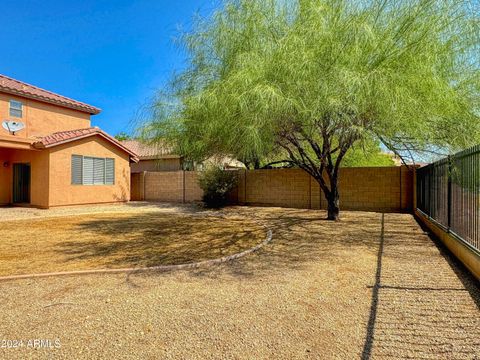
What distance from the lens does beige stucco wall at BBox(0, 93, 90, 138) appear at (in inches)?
645

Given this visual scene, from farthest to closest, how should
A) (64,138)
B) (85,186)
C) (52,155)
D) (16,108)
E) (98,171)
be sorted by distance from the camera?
1. (98,171)
2. (85,186)
3. (16,108)
4. (64,138)
5. (52,155)

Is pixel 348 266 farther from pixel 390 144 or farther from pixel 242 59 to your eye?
pixel 242 59

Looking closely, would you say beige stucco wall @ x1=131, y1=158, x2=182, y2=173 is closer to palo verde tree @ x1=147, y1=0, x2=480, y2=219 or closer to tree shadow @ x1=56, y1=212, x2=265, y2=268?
tree shadow @ x1=56, y1=212, x2=265, y2=268

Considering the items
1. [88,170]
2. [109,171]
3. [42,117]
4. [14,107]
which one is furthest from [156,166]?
[14,107]

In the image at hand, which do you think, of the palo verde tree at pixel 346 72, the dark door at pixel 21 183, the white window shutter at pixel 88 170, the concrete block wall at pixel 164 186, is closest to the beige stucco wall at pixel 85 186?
the white window shutter at pixel 88 170

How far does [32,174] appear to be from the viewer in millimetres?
→ 16656

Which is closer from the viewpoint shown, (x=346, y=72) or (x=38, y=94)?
(x=346, y=72)

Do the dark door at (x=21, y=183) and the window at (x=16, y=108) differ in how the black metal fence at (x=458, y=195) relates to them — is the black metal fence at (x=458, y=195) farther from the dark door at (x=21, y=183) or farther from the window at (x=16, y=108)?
the dark door at (x=21, y=183)

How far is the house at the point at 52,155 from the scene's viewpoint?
16000mm

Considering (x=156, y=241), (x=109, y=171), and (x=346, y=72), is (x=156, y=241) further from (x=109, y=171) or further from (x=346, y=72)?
(x=109, y=171)

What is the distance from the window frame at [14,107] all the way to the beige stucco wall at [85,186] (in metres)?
3.25

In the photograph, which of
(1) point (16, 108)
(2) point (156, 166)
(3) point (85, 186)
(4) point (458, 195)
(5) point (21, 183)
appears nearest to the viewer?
(4) point (458, 195)

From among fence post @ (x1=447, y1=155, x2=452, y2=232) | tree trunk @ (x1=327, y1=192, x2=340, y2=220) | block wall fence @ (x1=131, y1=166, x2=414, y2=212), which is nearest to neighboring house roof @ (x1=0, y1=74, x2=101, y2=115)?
block wall fence @ (x1=131, y1=166, x2=414, y2=212)

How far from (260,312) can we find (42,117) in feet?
63.2
